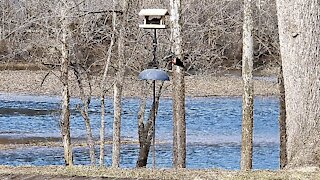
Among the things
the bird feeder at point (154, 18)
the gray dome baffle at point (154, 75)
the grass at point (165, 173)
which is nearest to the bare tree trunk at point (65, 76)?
the bird feeder at point (154, 18)

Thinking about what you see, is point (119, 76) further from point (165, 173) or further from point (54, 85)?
point (54, 85)

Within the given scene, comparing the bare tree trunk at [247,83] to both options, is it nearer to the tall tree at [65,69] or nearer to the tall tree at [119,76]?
the tall tree at [119,76]

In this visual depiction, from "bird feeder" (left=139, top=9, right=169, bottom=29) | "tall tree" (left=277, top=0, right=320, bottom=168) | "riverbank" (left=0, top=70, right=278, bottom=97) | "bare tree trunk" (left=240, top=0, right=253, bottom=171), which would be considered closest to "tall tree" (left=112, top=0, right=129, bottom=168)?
"bird feeder" (left=139, top=9, right=169, bottom=29)

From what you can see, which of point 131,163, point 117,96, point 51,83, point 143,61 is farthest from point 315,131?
point 51,83

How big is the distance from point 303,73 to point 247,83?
541 cm

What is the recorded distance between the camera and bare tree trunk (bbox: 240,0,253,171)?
44.4 feet

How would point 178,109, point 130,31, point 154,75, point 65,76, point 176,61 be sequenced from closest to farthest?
1. point 154,75
2. point 176,61
3. point 178,109
4. point 65,76
5. point 130,31

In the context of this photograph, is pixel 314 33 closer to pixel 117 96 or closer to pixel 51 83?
pixel 117 96

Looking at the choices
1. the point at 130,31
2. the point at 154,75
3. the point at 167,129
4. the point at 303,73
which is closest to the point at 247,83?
the point at 154,75

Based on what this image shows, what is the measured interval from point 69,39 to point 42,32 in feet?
1.89

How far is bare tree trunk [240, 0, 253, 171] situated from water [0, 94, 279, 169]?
395 cm

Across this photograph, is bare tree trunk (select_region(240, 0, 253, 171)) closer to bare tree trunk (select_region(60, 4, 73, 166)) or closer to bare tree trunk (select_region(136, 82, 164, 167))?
bare tree trunk (select_region(60, 4, 73, 166))

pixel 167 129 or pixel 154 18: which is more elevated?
pixel 154 18

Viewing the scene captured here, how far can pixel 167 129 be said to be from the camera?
989 inches
